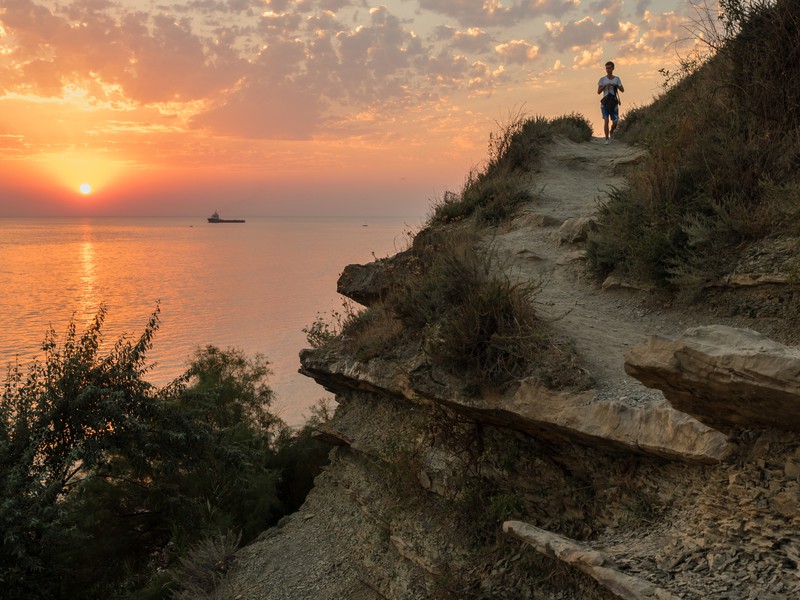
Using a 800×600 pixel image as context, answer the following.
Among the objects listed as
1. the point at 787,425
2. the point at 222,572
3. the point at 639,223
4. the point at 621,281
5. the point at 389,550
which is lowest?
the point at 222,572

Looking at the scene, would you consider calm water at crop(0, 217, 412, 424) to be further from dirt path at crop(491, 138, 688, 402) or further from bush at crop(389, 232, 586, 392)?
bush at crop(389, 232, 586, 392)

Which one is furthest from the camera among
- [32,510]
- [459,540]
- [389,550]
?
[32,510]

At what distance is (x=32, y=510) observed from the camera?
10.6m

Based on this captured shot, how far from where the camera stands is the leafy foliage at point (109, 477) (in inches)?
439

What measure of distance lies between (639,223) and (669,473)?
5.10 m

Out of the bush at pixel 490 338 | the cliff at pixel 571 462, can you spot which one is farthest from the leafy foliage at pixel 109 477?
the bush at pixel 490 338

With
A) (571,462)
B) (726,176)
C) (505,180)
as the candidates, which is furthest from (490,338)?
(505,180)

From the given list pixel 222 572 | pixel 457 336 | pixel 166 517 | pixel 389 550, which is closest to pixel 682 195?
pixel 457 336

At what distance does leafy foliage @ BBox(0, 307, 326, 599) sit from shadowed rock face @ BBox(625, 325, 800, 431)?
33.7 ft

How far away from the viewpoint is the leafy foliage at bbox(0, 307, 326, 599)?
36.6 ft

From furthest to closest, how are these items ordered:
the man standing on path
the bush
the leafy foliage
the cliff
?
the man standing on path
the leafy foliage
the bush
the cliff

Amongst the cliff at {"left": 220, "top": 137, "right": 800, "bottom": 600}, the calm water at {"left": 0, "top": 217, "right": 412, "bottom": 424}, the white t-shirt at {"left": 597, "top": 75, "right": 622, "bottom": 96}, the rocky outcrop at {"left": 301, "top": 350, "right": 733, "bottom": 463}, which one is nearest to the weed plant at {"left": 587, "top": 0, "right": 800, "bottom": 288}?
the cliff at {"left": 220, "top": 137, "right": 800, "bottom": 600}

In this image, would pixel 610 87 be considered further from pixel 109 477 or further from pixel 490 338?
pixel 109 477

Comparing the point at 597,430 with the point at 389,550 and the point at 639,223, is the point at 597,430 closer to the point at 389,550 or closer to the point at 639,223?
the point at 389,550
